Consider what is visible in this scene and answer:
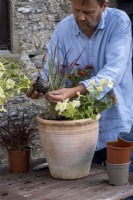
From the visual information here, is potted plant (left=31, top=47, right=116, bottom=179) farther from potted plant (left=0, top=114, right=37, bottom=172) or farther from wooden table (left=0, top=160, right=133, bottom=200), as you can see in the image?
potted plant (left=0, top=114, right=37, bottom=172)

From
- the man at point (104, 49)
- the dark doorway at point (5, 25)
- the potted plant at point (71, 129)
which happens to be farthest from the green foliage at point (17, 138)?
the dark doorway at point (5, 25)

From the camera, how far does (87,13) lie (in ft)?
8.74

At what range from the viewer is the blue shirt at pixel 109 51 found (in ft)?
8.80

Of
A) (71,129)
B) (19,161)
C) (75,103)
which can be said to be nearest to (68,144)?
(71,129)

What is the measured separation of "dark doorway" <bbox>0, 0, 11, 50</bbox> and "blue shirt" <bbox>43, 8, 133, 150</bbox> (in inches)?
58.9

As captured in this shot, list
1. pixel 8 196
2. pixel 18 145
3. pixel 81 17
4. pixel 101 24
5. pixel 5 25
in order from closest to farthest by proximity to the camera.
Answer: pixel 8 196 < pixel 81 17 < pixel 101 24 < pixel 18 145 < pixel 5 25

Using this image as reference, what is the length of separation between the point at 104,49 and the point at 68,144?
0.61m

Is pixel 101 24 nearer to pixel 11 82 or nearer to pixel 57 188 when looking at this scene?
pixel 11 82

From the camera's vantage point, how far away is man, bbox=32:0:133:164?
2.63 meters

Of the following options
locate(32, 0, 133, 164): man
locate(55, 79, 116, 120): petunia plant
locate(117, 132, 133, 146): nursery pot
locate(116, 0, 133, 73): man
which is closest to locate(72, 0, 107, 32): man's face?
locate(32, 0, 133, 164): man

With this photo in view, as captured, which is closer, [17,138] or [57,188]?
[57,188]

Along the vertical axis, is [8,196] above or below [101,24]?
below

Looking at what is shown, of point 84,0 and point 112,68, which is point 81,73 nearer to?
point 112,68

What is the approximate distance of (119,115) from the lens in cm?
282
